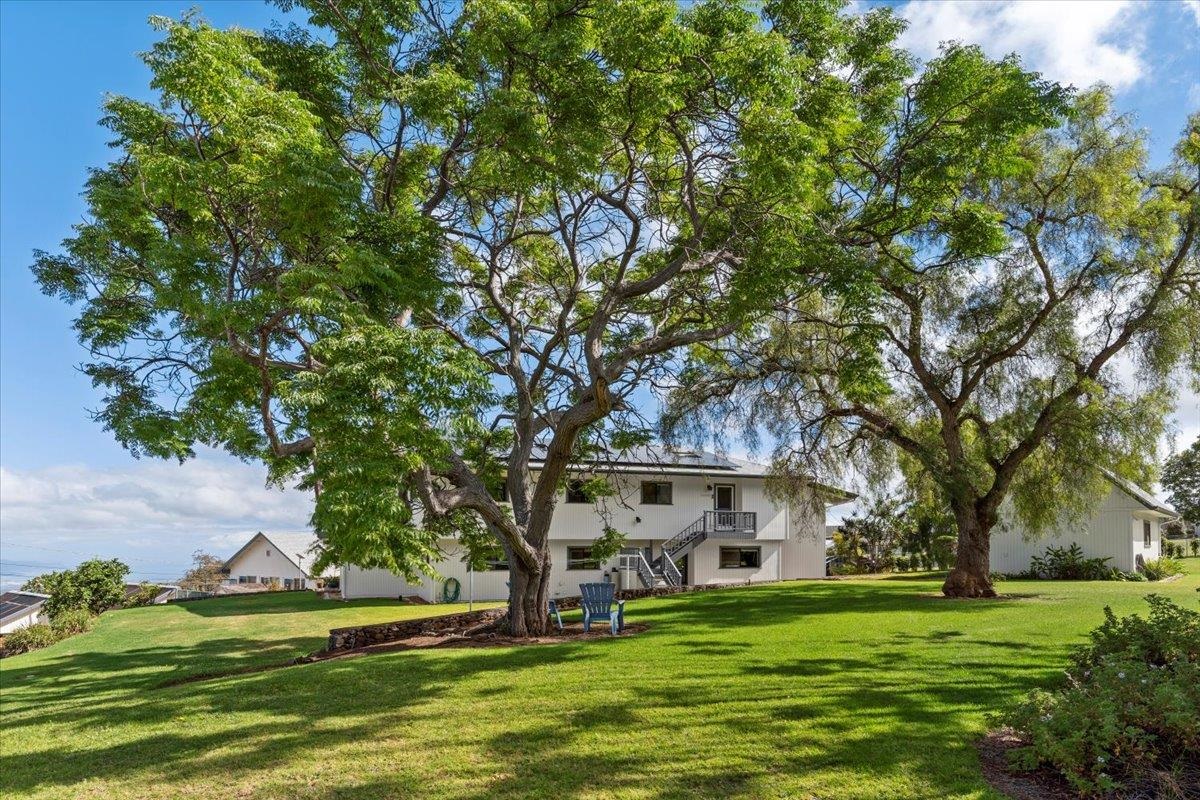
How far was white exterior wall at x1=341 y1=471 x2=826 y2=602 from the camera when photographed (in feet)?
96.8

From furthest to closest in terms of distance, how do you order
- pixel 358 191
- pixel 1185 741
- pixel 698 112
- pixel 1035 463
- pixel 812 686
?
pixel 1035 463
pixel 698 112
pixel 358 191
pixel 812 686
pixel 1185 741

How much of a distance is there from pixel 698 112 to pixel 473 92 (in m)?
3.60

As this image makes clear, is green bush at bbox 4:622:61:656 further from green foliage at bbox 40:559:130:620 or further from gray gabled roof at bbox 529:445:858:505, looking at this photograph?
gray gabled roof at bbox 529:445:858:505

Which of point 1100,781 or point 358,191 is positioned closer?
point 1100,781

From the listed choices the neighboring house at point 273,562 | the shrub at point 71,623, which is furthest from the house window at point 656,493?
the neighboring house at point 273,562

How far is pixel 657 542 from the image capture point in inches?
1228

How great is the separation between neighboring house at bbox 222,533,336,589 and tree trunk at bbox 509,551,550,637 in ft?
103

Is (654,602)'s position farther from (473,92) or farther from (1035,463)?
(473,92)

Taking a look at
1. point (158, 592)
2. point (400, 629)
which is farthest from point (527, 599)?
point (158, 592)

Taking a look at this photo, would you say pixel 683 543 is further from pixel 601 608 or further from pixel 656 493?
pixel 601 608

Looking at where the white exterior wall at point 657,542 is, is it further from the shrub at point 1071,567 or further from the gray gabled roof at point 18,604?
the gray gabled roof at point 18,604

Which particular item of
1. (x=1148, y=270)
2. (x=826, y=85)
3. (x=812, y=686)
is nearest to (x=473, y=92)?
(x=826, y=85)

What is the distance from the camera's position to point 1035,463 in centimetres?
2081

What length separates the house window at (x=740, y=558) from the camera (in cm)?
3288
